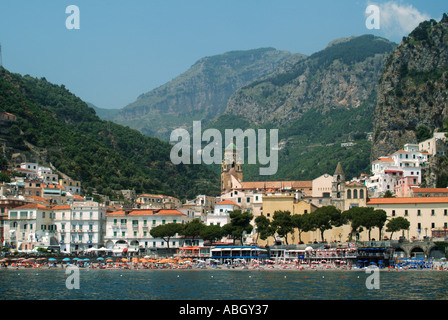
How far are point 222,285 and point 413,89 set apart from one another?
97808 millimetres

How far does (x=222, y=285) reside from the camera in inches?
2589

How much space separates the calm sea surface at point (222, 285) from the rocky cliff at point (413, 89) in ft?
229

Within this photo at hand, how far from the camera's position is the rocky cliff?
144 meters

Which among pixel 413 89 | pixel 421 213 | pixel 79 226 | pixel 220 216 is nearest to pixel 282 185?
pixel 220 216

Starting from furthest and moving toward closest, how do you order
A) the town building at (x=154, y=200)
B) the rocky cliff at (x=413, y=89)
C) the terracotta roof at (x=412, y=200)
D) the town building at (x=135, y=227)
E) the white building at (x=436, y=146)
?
the rocky cliff at (x=413, y=89) → the town building at (x=154, y=200) → the white building at (x=436, y=146) → the town building at (x=135, y=227) → the terracotta roof at (x=412, y=200)

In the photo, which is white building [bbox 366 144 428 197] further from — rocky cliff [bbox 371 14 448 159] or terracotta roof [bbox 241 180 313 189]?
rocky cliff [bbox 371 14 448 159]

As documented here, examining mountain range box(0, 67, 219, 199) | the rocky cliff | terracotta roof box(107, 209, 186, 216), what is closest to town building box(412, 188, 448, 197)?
the rocky cliff

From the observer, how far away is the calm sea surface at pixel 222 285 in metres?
55.8

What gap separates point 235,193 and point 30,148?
46.4 metres

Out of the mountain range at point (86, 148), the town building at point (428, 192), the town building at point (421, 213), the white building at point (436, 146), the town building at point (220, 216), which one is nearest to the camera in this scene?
the town building at point (421, 213)

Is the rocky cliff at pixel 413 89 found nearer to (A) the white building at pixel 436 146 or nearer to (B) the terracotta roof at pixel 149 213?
Answer: (A) the white building at pixel 436 146

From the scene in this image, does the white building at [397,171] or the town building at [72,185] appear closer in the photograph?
the white building at [397,171]

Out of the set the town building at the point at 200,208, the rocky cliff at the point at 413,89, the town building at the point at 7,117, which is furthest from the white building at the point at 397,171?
the town building at the point at 7,117
